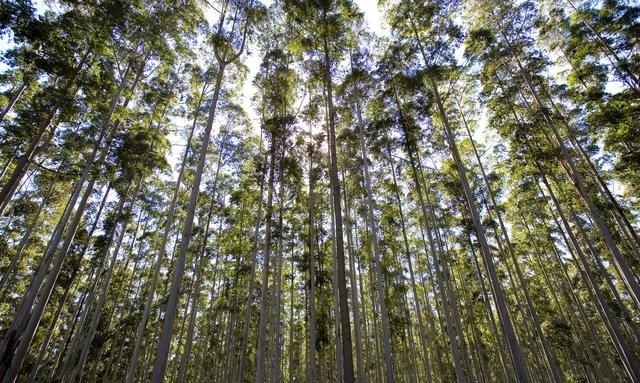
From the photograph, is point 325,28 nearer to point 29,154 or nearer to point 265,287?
point 265,287

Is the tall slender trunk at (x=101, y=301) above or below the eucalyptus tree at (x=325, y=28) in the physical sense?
below

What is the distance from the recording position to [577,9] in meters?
10.3

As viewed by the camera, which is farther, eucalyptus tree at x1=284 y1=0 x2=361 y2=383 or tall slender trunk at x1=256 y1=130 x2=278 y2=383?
eucalyptus tree at x1=284 y1=0 x2=361 y2=383

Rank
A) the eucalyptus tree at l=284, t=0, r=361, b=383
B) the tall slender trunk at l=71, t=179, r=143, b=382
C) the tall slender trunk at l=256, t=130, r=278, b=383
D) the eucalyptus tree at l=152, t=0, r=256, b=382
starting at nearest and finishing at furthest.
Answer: the eucalyptus tree at l=152, t=0, r=256, b=382 → the tall slender trunk at l=256, t=130, r=278, b=383 → the eucalyptus tree at l=284, t=0, r=361, b=383 → the tall slender trunk at l=71, t=179, r=143, b=382

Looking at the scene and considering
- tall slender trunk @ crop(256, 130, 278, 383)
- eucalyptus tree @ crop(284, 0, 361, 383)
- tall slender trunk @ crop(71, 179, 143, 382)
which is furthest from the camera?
tall slender trunk @ crop(71, 179, 143, 382)

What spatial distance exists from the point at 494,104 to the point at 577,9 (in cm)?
429

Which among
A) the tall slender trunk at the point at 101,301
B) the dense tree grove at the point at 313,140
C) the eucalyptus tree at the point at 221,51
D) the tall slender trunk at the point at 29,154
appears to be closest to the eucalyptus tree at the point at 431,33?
the dense tree grove at the point at 313,140

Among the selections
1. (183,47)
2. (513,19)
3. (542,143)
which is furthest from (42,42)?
(542,143)

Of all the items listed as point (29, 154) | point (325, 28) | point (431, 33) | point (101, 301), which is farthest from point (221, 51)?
point (101, 301)

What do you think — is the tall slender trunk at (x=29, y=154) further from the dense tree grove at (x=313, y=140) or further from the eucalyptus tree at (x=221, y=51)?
the eucalyptus tree at (x=221, y=51)

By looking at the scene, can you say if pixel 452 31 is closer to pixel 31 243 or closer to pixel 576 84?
pixel 576 84

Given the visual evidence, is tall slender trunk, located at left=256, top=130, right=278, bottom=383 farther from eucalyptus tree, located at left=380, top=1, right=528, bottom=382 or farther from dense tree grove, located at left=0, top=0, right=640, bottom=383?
eucalyptus tree, located at left=380, top=1, right=528, bottom=382

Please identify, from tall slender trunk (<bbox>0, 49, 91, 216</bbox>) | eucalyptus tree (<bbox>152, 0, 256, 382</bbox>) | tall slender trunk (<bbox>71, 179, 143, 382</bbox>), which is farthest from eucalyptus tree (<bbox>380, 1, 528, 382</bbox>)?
tall slender trunk (<bbox>71, 179, 143, 382</bbox>)

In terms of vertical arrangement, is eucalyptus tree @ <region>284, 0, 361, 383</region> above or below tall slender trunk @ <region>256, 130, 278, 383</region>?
above
